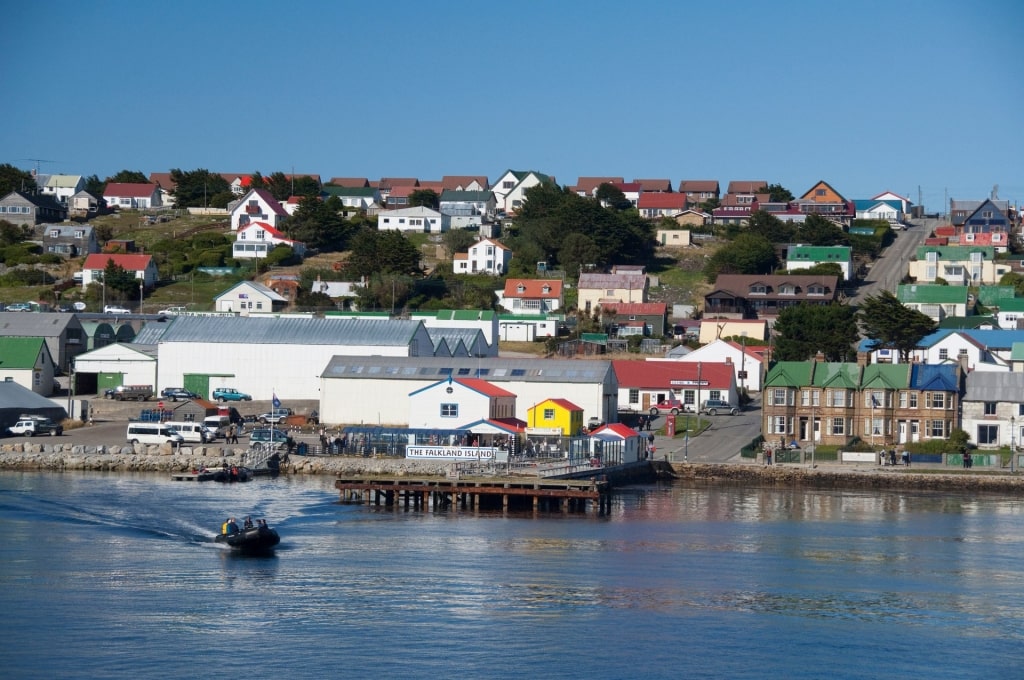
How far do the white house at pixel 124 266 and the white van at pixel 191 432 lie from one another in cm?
4358

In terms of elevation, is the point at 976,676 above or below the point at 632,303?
below

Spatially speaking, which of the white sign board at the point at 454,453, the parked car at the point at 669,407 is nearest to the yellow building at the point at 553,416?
the white sign board at the point at 454,453

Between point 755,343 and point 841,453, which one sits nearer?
point 841,453

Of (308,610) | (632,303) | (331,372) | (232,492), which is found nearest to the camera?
(308,610)

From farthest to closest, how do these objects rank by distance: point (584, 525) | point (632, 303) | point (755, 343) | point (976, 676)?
point (632, 303) → point (755, 343) → point (584, 525) → point (976, 676)

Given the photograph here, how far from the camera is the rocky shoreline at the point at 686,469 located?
60.4 metres

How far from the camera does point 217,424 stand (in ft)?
224

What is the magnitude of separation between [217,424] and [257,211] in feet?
214

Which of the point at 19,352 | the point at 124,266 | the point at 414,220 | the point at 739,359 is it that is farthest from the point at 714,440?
the point at 414,220

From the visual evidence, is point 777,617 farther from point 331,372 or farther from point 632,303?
point 632,303

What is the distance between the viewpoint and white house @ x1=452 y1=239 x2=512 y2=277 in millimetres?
114250

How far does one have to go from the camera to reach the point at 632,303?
10206 cm

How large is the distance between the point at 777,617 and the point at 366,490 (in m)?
22.4

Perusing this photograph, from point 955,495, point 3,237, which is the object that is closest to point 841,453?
point 955,495
